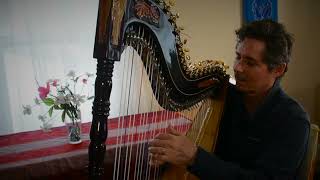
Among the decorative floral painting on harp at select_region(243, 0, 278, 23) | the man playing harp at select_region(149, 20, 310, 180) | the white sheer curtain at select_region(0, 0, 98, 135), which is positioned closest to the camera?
the man playing harp at select_region(149, 20, 310, 180)

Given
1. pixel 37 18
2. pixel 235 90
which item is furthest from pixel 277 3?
pixel 37 18

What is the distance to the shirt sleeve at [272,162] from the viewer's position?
0.95 metres

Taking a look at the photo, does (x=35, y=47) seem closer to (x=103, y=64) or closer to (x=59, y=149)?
(x=59, y=149)

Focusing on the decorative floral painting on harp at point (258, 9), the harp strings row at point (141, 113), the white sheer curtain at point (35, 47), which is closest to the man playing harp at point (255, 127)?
the harp strings row at point (141, 113)

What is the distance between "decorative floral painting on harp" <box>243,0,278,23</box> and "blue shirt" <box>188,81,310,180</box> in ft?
4.65

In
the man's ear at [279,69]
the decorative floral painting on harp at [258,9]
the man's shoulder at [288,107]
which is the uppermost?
the decorative floral painting on harp at [258,9]

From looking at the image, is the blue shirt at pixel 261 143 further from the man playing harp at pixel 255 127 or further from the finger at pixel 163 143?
the finger at pixel 163 143

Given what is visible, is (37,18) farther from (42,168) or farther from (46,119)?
(42,168)

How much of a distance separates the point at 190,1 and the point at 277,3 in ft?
3.32

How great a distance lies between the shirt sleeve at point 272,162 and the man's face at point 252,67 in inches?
7.7

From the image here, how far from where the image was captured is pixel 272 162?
979 millimetres

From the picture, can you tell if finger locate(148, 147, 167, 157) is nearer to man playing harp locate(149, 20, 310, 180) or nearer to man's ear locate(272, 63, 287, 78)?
man playing harp locate(149, 20, 310, 180)

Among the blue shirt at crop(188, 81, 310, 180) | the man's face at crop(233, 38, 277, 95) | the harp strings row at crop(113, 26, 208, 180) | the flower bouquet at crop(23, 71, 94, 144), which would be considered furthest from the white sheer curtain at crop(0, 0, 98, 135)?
the man's face at crop(233, 38, 277, 95)

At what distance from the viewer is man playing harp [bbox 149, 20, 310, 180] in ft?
3.06
